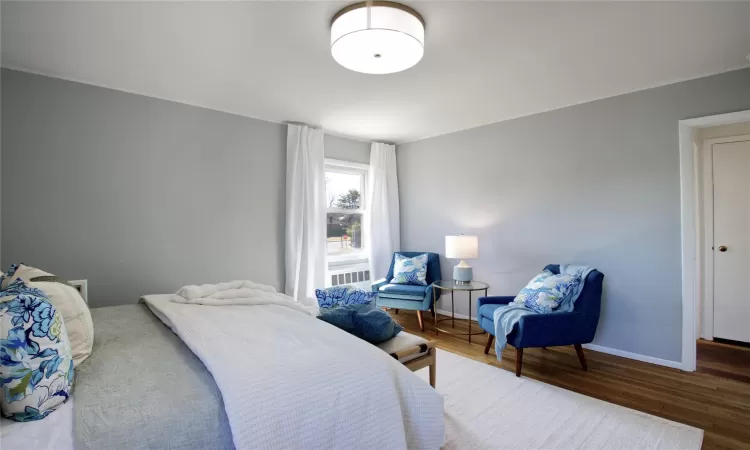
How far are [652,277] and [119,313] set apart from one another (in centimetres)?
413

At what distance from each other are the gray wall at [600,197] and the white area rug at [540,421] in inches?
48.4

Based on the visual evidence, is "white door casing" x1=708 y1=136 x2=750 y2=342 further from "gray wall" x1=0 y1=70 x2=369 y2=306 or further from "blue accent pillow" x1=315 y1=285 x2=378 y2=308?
"gray wall" x1=0 y1=70 x2=369 y2=306

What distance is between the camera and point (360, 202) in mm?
5145

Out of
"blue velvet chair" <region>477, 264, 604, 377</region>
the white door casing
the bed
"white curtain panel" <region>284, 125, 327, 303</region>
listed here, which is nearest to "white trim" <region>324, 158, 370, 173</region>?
"white curtain panel" <region>284, 125, 327, 303</region>

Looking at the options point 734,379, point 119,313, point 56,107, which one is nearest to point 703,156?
point 734,379

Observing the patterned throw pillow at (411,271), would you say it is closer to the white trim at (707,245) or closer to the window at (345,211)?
the window at (345,211)

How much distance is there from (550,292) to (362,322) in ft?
5.83

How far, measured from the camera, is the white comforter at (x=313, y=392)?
115 centimetres

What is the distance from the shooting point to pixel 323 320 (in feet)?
6.99

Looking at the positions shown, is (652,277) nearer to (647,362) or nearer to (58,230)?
(647,362)

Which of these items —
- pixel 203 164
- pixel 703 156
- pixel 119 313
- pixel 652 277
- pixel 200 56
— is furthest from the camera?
pixel 703 156

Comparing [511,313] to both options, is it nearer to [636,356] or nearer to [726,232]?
[636,356]

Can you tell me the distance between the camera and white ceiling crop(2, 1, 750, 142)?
202 cm

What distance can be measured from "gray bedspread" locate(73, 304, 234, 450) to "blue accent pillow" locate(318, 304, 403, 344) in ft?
2.54
